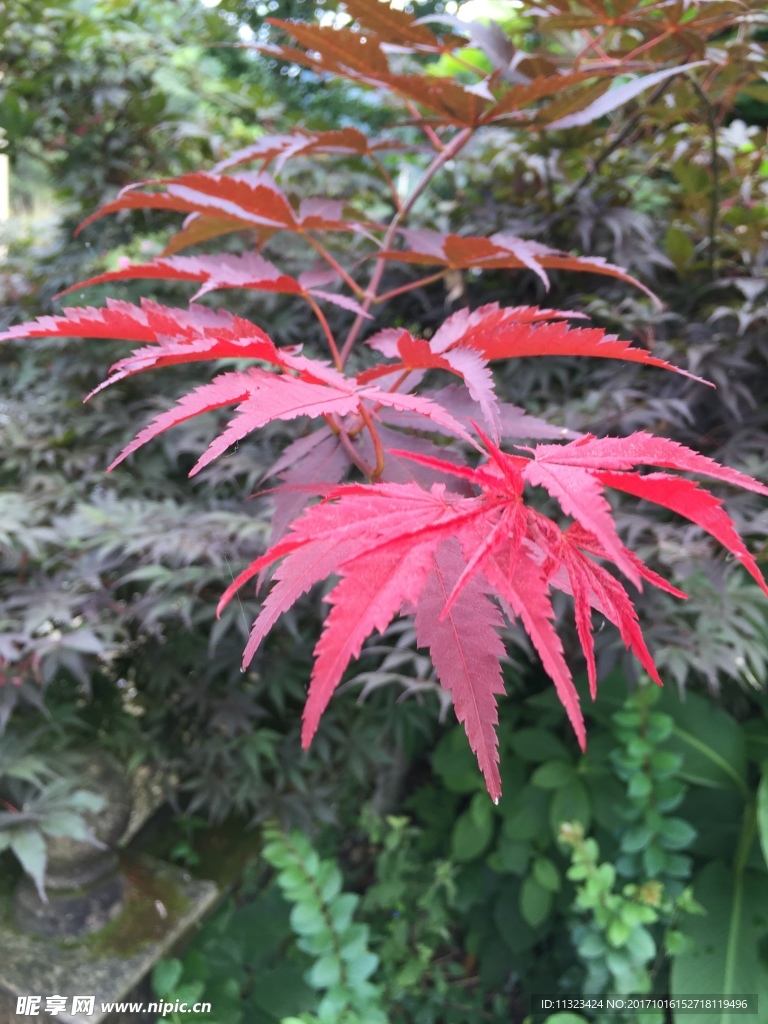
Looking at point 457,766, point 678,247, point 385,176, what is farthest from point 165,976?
Answer: point 678,247

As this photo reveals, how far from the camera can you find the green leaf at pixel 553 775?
45.9 inches

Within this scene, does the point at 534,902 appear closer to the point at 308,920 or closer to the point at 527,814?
the point at 527,814

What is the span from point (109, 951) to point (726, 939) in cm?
104

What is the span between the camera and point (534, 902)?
1204mm

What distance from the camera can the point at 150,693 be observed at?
1224 millimetres

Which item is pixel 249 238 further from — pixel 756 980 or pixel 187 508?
pixel 756 980

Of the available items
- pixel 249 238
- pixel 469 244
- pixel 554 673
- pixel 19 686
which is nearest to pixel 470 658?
pixel 554 673

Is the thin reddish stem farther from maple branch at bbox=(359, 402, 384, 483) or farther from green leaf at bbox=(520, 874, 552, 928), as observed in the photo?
green leaf at bbox=(520, 874, 552, 928)

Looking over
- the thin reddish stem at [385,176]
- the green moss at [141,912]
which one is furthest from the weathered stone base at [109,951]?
the thin reddish stem at [385,176]

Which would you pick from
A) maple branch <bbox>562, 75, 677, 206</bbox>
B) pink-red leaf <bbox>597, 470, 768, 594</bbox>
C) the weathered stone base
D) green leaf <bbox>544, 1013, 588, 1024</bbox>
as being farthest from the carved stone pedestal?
maple branch <bbox>562, 75, 677, 206</bbox>

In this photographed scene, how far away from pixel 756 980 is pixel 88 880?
113 cm

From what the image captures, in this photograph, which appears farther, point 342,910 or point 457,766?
point 457,766

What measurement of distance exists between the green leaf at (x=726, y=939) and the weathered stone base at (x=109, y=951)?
2.78 ft

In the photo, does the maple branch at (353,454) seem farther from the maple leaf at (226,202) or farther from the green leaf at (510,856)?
the green leaf at (510,856)
